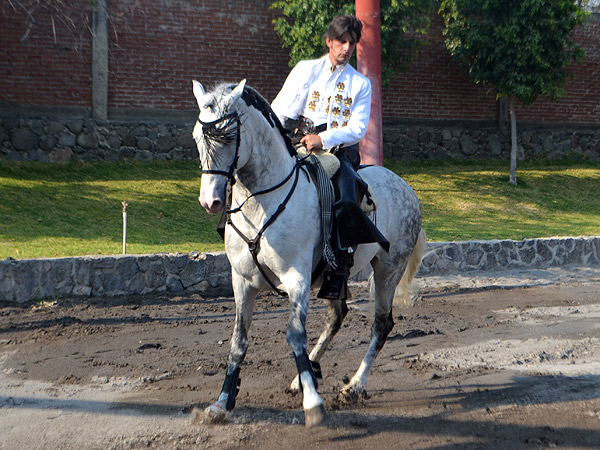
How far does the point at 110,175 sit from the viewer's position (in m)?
14.1

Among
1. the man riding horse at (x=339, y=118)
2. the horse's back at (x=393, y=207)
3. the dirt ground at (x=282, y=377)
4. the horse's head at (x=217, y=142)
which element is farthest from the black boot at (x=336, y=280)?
the horse's head at (x=217, y=142)

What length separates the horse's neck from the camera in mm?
4234

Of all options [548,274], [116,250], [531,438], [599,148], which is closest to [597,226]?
[548,274]

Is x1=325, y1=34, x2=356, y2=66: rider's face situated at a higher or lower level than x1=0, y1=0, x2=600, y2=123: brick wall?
lower

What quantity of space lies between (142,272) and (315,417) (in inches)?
215

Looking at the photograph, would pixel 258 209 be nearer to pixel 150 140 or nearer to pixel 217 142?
pixel 217 142

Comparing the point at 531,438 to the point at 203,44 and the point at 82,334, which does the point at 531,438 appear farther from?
the point at 203,44

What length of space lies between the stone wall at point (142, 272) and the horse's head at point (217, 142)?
5.29m

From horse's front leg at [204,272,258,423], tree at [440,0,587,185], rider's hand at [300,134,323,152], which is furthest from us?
tree at [440,0,587,185]

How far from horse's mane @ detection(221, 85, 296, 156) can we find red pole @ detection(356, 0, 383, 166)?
18.3 ft

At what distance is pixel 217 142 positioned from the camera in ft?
12.7

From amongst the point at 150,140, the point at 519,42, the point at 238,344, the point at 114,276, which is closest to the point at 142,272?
the point at 114,276

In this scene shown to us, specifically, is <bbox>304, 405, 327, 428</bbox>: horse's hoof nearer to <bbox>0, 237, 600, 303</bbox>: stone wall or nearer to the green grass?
<bbox>0, 237, 600, 303</bbox>: stone wall

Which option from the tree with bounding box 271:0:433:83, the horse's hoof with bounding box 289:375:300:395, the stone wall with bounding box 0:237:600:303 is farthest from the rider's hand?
the tree with bounding box 271:0:433:83
